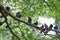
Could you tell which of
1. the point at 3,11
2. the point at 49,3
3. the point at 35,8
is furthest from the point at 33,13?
the point at 3,11

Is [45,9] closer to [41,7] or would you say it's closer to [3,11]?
[41,7]

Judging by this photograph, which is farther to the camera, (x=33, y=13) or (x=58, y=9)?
(x=33, y=13)

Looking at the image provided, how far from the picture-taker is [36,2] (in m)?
2.12

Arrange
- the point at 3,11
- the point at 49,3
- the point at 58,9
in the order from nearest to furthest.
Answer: the point at 3,11
the point at 58,9
the point at 49,3

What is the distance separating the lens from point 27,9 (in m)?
2.14

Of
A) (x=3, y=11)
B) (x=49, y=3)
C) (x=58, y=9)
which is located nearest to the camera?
(x=3, y=11)

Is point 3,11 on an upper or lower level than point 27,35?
upper

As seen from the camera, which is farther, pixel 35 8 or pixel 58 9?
pixel 35 8

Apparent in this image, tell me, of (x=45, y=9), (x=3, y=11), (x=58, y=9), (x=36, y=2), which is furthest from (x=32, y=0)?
(x=3, y=11)

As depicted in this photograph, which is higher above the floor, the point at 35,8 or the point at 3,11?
the point at 35,8

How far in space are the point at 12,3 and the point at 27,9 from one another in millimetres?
200

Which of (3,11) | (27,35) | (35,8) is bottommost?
(27,35)

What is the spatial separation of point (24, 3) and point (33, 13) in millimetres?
170

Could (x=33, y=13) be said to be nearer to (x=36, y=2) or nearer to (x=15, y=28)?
(x=36, y=2)
